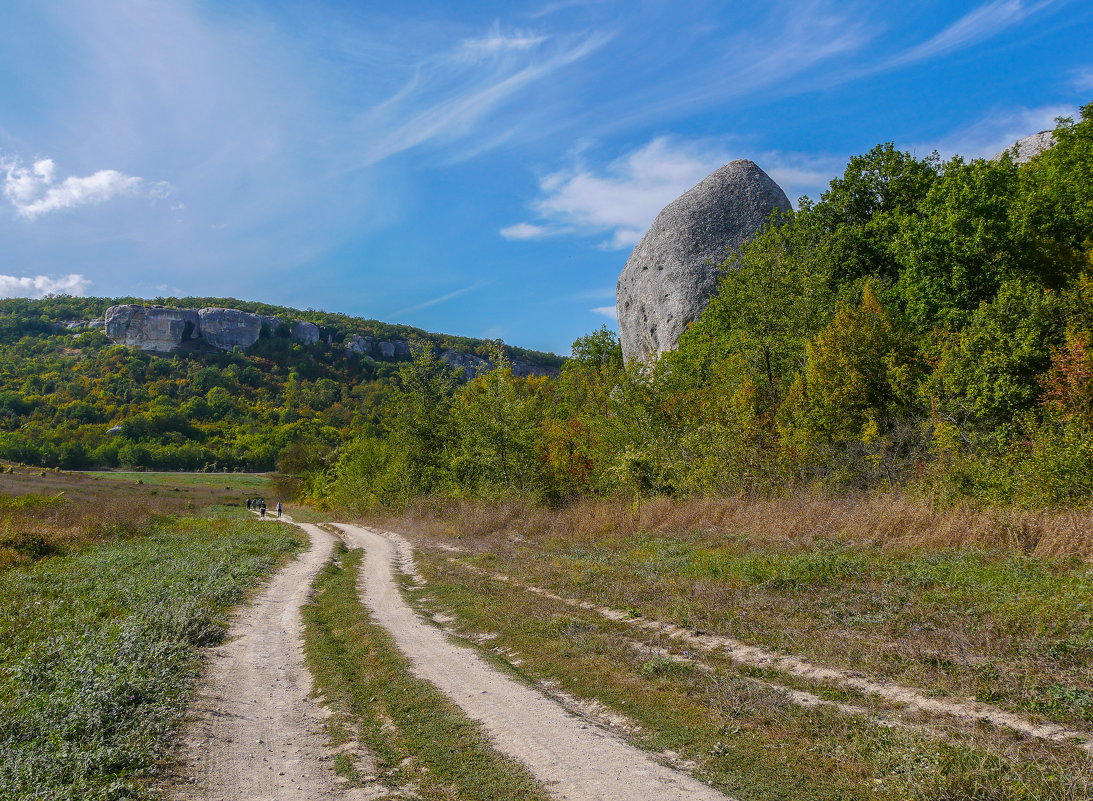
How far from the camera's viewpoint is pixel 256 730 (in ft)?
23.4

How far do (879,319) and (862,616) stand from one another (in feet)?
50.0

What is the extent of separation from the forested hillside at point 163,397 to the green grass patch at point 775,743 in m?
64.8

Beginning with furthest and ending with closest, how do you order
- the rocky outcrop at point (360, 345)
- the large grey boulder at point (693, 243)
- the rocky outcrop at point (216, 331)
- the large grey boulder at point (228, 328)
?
1. the rocky outcrop at point (360, 345)
2. the large grey boulder at point (228, 328)
3. the rocky outcrop at point (216, 331)
4. the large grey boulder at point (693, 243)

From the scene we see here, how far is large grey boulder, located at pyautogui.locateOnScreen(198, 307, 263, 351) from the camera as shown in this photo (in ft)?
499

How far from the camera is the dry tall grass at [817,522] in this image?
11.6m

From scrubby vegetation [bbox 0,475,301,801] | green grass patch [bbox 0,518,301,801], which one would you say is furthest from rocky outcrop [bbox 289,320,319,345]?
green grass patch [bbox 0,518,301,801]

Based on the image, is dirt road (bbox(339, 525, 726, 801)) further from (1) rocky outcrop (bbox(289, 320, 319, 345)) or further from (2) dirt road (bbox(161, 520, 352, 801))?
(1) rocky outcrop (bbox(289, 320, 319, 345))

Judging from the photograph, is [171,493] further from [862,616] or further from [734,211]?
[862,616]

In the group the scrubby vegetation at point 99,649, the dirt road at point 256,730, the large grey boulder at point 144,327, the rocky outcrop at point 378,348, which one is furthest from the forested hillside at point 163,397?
the dirt road at point 256,730

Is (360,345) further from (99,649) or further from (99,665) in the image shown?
(99,665)

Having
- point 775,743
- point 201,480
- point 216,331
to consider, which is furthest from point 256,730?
point 216,331

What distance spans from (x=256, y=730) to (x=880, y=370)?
21.1 m

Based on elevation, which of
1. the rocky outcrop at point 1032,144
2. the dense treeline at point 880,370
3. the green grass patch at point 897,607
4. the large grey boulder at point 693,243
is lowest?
the green grass patch at point 897,607

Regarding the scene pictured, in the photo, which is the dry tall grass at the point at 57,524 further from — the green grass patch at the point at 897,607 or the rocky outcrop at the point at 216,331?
the rocky outcrop at the point at 216,331
